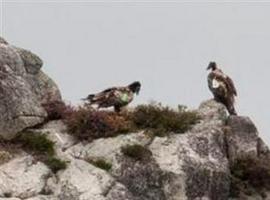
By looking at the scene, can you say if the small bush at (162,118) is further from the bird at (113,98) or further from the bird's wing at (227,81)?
the bird's wing at (227,81)

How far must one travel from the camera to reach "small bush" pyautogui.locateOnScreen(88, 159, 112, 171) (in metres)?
30.8

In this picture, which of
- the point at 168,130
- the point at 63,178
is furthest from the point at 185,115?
the point at 63,178

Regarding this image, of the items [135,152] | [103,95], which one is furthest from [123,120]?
[135,152]

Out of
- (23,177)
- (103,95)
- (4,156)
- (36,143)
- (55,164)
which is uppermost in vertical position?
(103,95)

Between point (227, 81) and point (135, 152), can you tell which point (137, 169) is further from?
point (227, 81)

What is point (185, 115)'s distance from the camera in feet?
110

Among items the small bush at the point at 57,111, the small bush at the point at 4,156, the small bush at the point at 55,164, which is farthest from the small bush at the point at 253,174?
the small bush at the point at 4,156

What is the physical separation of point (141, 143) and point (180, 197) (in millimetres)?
2163

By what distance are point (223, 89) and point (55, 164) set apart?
746 centimetres

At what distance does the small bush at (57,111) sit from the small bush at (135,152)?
3.00 meters

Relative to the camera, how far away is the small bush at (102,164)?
3084cm

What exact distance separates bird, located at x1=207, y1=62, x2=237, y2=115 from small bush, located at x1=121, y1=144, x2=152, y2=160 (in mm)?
4672

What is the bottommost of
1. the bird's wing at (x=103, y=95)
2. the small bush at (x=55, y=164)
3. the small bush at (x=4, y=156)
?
the small bush at (x=4, y=156)

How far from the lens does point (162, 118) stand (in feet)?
109
